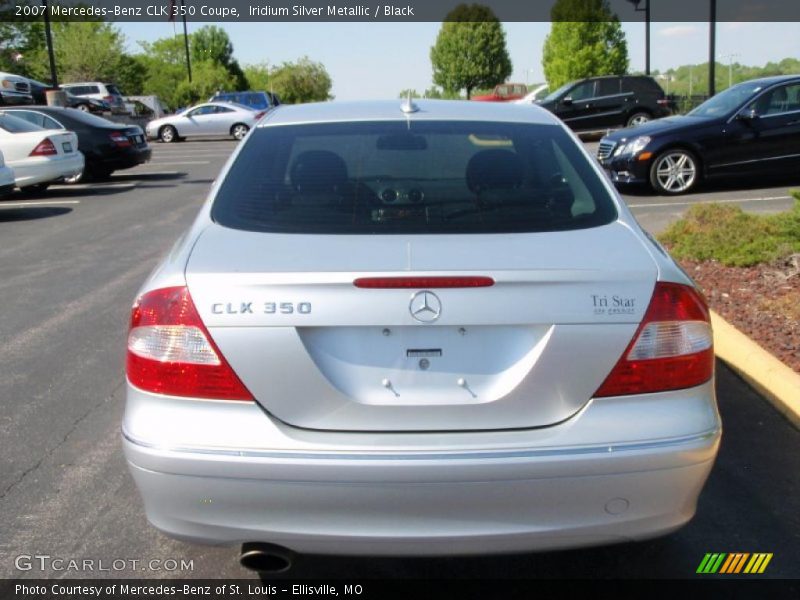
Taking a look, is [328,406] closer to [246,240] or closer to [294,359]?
[294,359]

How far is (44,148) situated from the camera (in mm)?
15664

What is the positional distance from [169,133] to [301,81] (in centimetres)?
Result: 4038

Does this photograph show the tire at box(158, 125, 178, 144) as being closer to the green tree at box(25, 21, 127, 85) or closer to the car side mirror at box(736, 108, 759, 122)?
the green tree at box(25, 21, 127, 85)

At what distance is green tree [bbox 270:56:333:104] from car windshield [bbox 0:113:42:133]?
56453 millimetres

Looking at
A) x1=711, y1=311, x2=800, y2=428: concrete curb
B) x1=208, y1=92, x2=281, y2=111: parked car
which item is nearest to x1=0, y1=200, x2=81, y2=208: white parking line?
x1=711, y1=311, x2=800, y2=428: concrete curb

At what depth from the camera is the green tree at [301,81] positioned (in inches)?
2872

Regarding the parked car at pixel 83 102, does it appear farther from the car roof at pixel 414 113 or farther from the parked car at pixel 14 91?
the car roof at pixel 414 113

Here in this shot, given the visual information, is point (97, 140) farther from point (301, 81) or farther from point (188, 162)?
point (301, 81)

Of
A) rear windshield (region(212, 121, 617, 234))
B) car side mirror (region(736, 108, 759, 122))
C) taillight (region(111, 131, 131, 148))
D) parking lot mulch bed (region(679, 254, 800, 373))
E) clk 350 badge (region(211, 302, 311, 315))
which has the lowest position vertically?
parking lot mulch bed (region(679, 254, 800, 373))

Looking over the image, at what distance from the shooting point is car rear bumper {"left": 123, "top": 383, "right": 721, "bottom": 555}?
2607 millimetres

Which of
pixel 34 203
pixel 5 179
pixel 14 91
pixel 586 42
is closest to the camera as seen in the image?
pixel 5 179

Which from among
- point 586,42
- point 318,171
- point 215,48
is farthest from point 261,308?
point 215,48

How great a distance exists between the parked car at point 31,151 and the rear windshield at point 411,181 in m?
13.0

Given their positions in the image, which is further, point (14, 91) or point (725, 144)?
point (14, 91)
